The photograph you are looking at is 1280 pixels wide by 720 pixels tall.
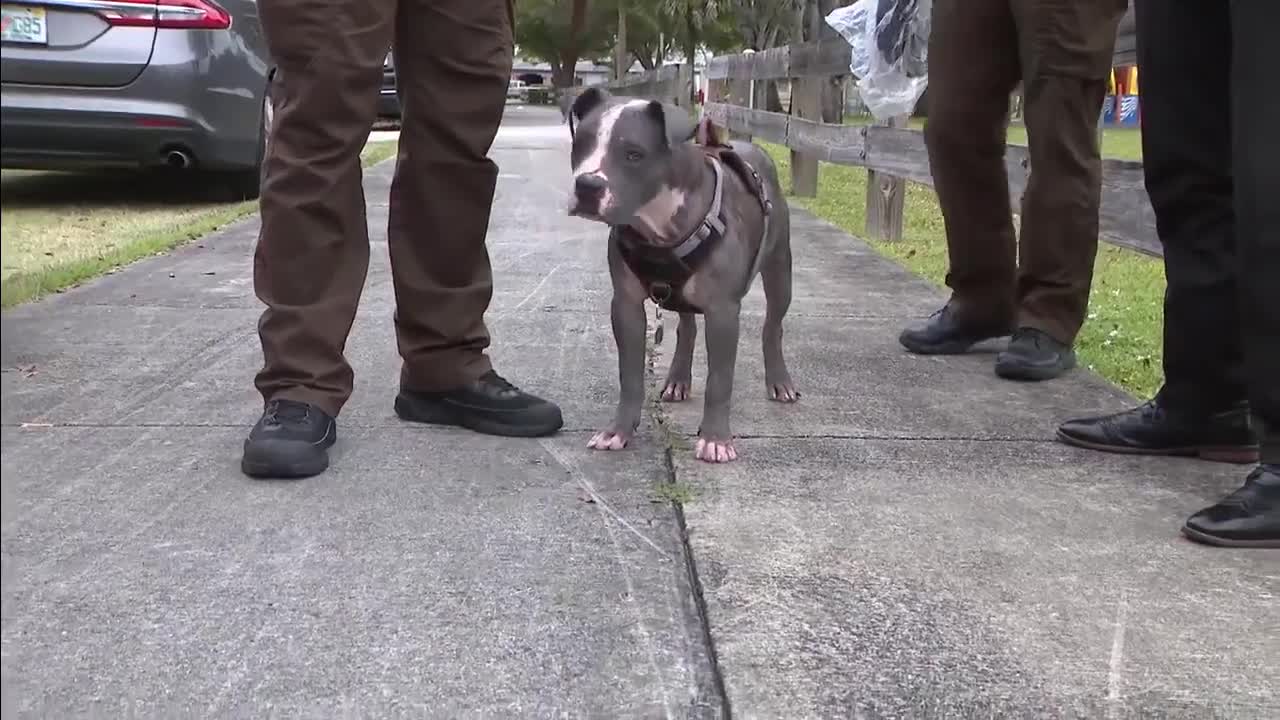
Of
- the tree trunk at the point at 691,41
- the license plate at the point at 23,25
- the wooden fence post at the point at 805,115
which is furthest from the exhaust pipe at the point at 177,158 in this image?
the tree trunk at the point at 691,41

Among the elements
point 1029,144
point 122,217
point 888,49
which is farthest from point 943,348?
point 122,217

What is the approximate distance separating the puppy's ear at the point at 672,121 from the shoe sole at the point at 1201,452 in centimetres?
122

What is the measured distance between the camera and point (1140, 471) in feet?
8.87

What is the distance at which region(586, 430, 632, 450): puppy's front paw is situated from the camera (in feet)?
9.06

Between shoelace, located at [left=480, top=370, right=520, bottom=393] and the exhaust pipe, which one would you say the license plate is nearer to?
shoelace, located at [left=480, top=370, right=520, bottom=393]

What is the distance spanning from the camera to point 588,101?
2.56 m

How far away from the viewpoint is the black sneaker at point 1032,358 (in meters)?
3.51

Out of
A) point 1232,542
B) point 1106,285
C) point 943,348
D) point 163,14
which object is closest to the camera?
point 1232,542

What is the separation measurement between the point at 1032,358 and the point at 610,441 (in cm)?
145

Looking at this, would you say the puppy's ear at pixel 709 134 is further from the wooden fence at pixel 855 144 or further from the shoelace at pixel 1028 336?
the shoelace at pixel 1028 336

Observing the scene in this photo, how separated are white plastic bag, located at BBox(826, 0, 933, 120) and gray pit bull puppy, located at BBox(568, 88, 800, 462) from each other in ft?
11.4

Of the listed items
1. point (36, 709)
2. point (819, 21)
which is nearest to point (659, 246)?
point (36, 709)

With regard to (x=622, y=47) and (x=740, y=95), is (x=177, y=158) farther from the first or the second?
(x=622, y=47)

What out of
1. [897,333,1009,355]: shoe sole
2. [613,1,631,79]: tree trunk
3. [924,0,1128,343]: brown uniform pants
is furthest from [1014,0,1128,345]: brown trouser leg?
[613,1,631,79]: tree trunk
